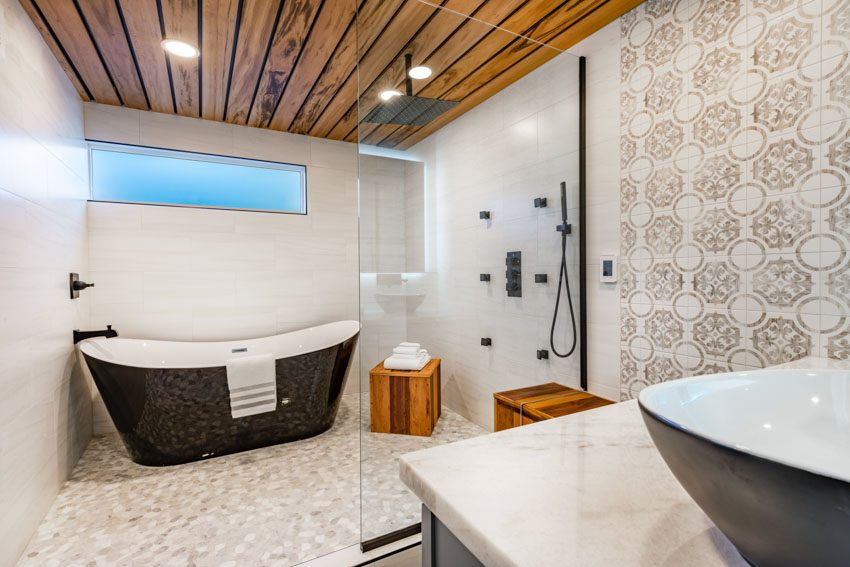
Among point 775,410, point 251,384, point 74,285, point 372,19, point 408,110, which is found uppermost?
point 372,19

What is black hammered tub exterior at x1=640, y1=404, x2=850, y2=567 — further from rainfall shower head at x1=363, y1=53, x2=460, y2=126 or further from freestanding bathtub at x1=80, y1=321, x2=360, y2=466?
freestanding bathtub at x1=80, y1=321, x2=360, y2=466

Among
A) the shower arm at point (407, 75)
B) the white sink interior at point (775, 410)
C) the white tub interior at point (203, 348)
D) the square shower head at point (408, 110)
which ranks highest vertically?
the shower arm at point (407, 75)

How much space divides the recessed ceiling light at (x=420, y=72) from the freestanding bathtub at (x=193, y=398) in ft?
6.03

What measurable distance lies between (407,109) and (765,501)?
176 cm

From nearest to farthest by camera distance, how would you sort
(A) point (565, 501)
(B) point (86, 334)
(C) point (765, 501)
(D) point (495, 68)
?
(C) point (765, 501)
(A) point (565, 501)
(D) point (495, 68)
(B) point (86, 334)

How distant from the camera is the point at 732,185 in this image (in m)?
1.60

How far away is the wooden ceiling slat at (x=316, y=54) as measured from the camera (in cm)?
204

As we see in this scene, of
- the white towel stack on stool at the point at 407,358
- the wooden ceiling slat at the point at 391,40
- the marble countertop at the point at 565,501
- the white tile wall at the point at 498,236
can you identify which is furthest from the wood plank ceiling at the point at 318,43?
the marble countertop at the point at 565,501

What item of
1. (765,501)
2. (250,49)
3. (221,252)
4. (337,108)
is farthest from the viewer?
(221,252)

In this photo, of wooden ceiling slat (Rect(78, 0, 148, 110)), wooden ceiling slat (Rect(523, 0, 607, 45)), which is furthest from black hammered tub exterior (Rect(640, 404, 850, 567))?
wooden ceiling slat (Rect(78, 0, 148, 110))

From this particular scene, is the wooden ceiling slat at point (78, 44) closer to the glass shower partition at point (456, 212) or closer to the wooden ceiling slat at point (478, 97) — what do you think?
the glass shower partition at point (456, 212)

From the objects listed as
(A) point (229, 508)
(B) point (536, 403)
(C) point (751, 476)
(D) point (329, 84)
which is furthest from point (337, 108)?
(C) point (751, 476)

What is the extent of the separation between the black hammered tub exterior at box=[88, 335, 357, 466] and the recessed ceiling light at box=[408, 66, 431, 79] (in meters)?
1.83

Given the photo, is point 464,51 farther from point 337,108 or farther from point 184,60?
point 184,60
